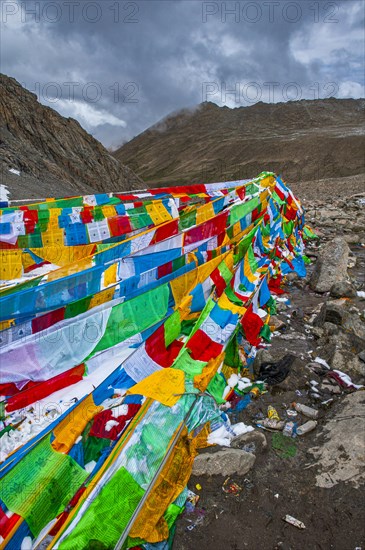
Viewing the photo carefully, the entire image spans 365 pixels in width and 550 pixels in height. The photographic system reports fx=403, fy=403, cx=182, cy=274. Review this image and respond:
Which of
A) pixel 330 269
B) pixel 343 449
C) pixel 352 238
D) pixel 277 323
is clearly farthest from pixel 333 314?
pixel 352 238

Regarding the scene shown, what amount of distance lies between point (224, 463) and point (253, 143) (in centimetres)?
7177

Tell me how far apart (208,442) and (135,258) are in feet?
9.17

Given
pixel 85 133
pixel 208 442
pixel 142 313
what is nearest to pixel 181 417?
pixel 208 442

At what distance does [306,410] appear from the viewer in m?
3.82

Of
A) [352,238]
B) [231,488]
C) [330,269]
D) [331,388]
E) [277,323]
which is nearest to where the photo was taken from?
[231,488]

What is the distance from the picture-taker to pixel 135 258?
548 cm

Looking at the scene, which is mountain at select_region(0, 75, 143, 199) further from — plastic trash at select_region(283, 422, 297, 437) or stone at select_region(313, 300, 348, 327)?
plastic trash at select_region(283, 422, 297, 437)

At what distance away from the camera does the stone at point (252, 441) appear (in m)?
3.34

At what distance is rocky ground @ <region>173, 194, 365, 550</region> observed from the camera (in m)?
2.62

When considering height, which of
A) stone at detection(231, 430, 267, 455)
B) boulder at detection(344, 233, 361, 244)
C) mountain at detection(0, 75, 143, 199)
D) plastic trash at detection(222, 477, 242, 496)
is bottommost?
plastic trash at detection(222, 477, 242, 496)

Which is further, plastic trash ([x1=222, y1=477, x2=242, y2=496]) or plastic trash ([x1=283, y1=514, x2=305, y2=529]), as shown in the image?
plastic trash ([x1=222, y1=477, x2=242, y2=496])

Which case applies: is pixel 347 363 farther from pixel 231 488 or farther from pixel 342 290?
pixel 342 290

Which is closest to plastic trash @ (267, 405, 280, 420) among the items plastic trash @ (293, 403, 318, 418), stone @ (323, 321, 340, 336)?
plastic trash @ (293, 403, 318, 418)

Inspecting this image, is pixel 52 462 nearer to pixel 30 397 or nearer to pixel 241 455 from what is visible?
pixel 30 397
